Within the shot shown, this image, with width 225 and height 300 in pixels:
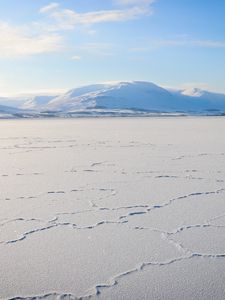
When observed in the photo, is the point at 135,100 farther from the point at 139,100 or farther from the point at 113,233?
the point at 113,233

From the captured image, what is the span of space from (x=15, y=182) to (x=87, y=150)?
12.5ft

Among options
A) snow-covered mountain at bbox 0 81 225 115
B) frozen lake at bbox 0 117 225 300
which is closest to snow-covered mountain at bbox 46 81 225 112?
snow-covered mountain at bbox 0 81 225 115

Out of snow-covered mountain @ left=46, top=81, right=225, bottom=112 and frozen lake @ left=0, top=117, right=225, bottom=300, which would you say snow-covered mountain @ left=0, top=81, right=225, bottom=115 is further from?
frozen lake @ left=0, top=117, right=225, bottom=300

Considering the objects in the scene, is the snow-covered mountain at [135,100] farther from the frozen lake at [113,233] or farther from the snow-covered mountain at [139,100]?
the frozen lake at [113,233]

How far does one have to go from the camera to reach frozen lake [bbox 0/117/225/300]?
7.52ft

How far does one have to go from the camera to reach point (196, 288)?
225cm

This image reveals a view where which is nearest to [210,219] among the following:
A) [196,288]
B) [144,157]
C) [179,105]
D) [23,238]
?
[196,288]

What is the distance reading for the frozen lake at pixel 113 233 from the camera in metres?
2.29

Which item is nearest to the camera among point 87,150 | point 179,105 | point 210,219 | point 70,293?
point 70,293

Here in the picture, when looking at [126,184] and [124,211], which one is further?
[126,184]

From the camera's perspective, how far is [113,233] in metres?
3.15

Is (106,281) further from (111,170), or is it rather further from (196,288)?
(111,170)

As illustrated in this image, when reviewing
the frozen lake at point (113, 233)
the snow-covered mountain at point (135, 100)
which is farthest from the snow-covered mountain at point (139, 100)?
the frozen lake at point (113, 233)

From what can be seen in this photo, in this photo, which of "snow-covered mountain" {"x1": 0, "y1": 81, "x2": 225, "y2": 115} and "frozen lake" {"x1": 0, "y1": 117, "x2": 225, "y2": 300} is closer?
"frozen lake" {"x1": 0, "y1": 117, "x2": 225, "y2": 300}
